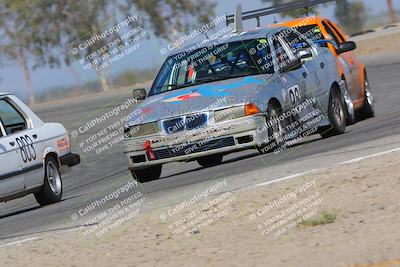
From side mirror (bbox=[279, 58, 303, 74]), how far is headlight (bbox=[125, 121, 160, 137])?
6.29ft

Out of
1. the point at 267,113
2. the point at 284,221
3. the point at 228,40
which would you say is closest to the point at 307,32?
the point at 228,40

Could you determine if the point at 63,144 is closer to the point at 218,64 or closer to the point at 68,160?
the point at 68,160

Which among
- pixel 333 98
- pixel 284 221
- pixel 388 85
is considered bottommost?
pixel 388 85

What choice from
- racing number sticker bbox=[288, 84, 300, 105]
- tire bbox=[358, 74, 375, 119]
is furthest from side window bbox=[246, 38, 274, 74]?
tire bbox=[358, 74, 375, 119]

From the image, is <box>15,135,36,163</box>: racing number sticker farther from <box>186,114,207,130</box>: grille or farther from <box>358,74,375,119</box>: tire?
<box>358,74,375,119</box>: tire

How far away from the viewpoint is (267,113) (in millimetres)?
13141

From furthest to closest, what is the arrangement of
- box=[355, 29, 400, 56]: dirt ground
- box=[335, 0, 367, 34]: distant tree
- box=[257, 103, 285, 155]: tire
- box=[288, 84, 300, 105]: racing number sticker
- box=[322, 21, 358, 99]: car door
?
box=[335, 0, 367, 34]: distant tree → box=[355, 29, 400, 56]: dirt ground → box=[322, 21, 358, 99]: car door → box=[288, 84, 300, 105]: racing number sticker → box=[257, 103, 285, 155]: tire

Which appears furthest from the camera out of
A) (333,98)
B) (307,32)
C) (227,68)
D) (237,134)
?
(307,32)

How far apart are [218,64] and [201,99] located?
1065 millimetres

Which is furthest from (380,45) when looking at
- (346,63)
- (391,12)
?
(346,63)

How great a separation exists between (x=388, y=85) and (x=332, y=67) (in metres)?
10.7

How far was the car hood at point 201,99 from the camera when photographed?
515 inches

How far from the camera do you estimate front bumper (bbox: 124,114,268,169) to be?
13.0 meters

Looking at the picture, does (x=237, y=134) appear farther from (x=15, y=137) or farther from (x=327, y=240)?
(x=327, y=240)
